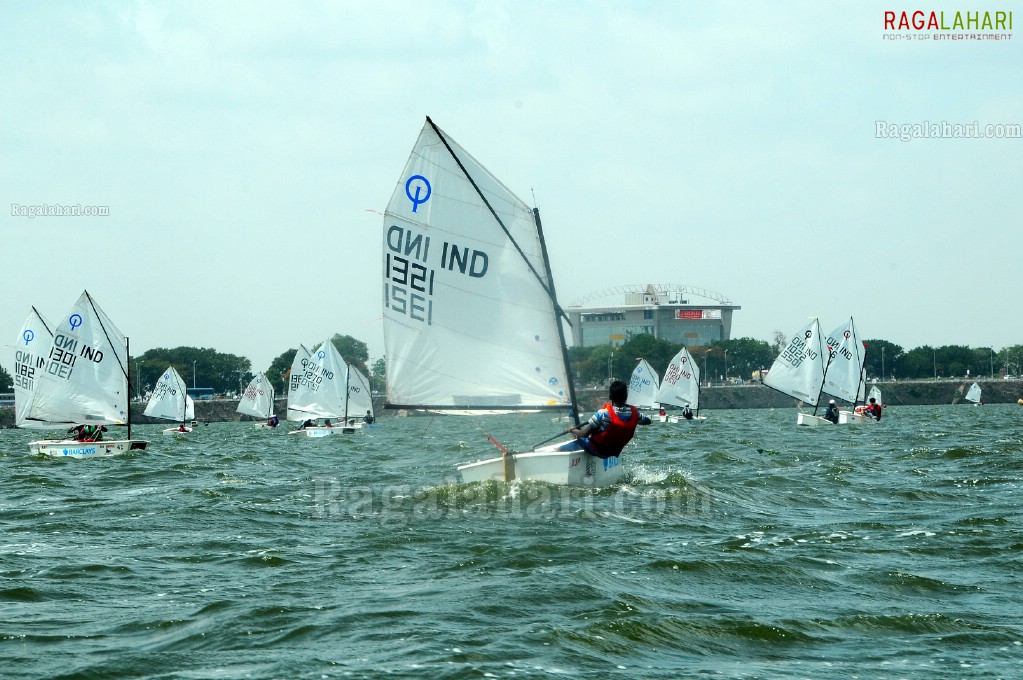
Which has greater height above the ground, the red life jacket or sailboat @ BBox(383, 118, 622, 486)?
sailboat @ BBox(383, 118, 622, 486)

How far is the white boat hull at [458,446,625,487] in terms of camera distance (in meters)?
17.5

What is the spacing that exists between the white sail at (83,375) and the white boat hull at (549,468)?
89.3 ft

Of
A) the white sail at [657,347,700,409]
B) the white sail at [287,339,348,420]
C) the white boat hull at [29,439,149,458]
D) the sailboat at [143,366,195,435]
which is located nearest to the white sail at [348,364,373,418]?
the white sail at [287,339,348,420]

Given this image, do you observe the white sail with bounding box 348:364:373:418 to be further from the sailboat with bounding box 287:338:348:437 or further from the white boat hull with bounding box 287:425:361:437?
the white boat hull with bounding box 287:425:361:437

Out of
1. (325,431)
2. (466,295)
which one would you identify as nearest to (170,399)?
(325,431)

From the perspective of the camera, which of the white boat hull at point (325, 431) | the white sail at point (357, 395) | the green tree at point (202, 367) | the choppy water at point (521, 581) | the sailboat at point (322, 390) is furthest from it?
the green tree at point (202, 367)

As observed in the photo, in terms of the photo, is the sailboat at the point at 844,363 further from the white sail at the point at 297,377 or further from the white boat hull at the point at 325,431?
the white sail at the point at 297,377

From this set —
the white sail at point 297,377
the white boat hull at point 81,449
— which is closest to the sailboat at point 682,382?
the white sail at point 297,377

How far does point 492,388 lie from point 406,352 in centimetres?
178

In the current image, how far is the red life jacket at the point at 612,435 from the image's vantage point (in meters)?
17.9

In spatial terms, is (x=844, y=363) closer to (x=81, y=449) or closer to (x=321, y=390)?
(x=321, y=390)

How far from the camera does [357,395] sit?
260 feet

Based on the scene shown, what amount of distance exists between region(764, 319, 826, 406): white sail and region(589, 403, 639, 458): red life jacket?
4679cm

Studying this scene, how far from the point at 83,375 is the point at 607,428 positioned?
1151 inches
